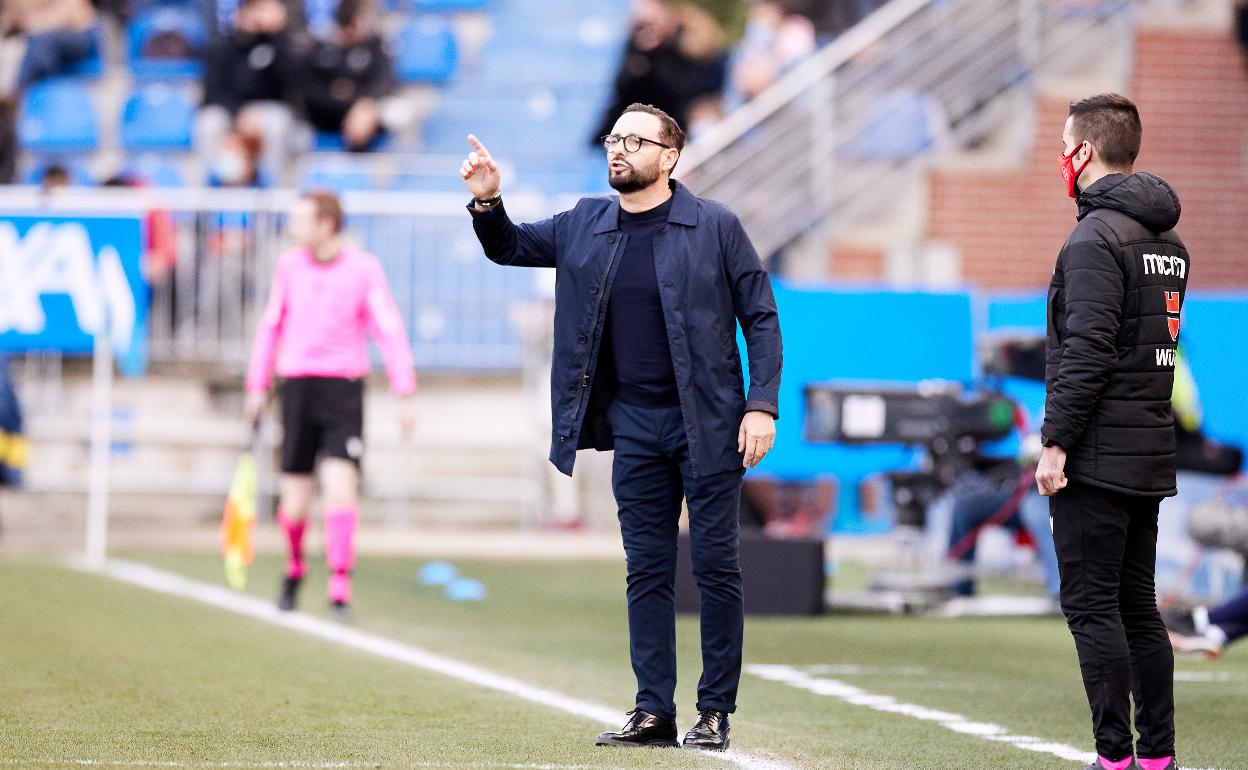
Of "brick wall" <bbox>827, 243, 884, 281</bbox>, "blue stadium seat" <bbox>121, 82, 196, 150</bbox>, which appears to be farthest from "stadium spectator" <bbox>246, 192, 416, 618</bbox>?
"blue stadium seat" <bbox>121, 82, 196, 150</bbox>

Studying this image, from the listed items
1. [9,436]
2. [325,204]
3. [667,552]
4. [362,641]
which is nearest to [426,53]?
[9,436]

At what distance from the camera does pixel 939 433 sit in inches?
444

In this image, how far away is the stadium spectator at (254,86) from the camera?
18125 mm

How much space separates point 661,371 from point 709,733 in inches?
42.1

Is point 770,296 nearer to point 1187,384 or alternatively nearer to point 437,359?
point 1187,384

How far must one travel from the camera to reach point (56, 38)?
1991 centimetres

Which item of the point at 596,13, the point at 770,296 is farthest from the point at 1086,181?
the point at 596,13

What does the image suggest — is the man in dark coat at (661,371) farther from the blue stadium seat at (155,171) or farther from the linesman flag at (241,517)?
the blue stadium seat at (155,171)

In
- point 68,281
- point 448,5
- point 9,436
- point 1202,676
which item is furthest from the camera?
point 448,5

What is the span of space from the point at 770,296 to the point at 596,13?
15.1 meters

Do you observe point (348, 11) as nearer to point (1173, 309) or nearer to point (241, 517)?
point (241, 517)

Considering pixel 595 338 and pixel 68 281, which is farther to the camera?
pixel 68 281

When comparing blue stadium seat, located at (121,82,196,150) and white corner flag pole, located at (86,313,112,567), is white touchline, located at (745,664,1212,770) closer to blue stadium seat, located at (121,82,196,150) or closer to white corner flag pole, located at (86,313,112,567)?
white corner flag pole, located at (86,313,112,567)

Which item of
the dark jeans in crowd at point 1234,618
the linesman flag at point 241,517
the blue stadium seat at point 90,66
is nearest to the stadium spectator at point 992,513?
the dark jeans in crowd at point 1234,618
